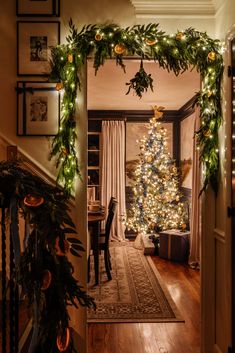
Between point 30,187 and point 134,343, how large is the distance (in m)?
2.16

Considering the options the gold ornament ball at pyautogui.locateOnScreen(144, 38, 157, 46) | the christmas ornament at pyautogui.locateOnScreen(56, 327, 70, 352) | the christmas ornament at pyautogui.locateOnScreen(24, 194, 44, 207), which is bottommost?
the christmas ornament at pyautogui.locateOnScreen(56, 327, 70, 352)

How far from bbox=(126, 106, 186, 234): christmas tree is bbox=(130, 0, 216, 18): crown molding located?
3817mm

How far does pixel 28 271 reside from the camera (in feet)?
5.09

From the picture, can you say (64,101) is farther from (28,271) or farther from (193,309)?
(193,309)

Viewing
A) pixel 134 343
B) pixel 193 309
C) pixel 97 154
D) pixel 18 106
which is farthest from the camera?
pixel 97 154

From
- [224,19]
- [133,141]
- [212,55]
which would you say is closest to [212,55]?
[212,55]

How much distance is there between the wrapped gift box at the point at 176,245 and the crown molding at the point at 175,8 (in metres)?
3.78

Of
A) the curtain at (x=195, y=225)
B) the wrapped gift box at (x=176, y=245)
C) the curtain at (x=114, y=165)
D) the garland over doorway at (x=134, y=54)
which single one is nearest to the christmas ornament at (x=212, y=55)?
the garland over doorway at (x=134, y=54)

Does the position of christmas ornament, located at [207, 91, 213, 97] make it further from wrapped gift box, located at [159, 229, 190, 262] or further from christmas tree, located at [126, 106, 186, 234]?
christmas tree, located at [126, 106, 186, 234]

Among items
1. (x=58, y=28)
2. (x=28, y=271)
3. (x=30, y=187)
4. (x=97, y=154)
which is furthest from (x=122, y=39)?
(x=97, y=154)

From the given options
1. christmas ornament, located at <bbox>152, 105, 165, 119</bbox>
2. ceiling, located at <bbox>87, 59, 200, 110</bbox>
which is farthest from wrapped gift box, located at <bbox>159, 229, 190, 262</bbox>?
christmas ornament, located at <bbox>152, 105, 165, 119</bbox>

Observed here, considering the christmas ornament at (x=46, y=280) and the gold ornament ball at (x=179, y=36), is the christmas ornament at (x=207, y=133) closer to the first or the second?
the gold ornament ball at (x=179, y=36)

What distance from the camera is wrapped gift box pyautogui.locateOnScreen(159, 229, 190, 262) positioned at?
582 cm

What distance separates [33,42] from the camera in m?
2.88
